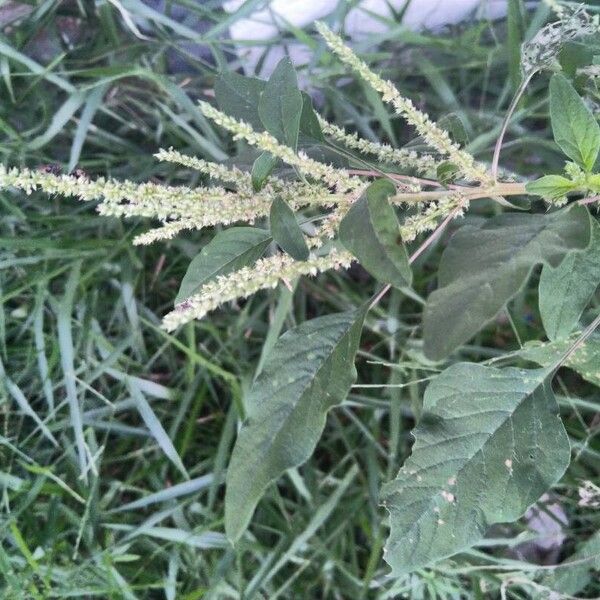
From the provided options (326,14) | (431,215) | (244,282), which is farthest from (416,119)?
(326,14)

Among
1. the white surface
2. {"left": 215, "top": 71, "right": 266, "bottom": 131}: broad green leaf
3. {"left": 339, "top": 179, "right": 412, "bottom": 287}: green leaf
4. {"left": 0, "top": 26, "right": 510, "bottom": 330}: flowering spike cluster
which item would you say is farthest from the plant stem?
the white surface

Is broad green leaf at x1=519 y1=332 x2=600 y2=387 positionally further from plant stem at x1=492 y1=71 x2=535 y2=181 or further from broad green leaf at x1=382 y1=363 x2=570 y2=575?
plant stem at x1=492 y1=71 x2=535 y2=181

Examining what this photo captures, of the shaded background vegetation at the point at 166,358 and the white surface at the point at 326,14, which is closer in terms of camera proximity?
the shaded background vegetation at the point at 166,358

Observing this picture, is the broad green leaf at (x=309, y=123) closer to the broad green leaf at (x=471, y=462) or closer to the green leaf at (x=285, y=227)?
the green leaf at (x=285, y=227)

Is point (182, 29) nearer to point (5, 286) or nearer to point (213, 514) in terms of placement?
point (5, 286)

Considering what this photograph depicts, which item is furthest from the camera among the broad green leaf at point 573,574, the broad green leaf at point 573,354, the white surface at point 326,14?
the white surface at point 326,14

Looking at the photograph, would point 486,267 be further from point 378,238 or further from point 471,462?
point 471,462

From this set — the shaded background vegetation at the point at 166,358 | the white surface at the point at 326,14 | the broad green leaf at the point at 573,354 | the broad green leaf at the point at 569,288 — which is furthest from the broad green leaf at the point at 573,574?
the white surface at the point at 326,14
